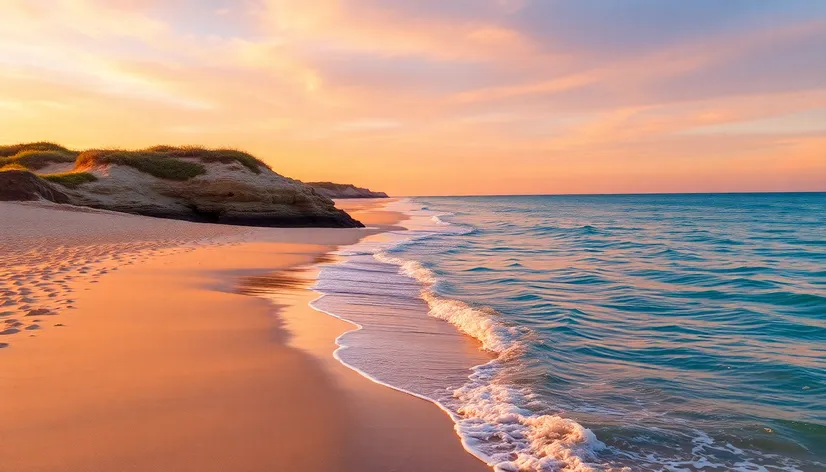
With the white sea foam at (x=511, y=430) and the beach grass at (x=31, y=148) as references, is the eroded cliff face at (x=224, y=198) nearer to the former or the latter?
the beach grass at (x=31, y=148)

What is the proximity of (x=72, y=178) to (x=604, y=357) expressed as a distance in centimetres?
2946

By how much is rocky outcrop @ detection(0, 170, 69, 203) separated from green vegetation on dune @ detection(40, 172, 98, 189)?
1.61 metres

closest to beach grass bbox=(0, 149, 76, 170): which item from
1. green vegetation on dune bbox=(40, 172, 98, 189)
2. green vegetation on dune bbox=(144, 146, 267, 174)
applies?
green vegetation on dune bbox=(144, 146, 267, 174)

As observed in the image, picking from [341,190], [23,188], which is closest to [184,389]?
[23,188]

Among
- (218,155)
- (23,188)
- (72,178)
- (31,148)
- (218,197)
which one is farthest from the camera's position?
(31,148)

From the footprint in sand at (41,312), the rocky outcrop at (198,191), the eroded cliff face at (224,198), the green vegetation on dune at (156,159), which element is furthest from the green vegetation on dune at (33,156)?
the footprint in sand at (41,312)

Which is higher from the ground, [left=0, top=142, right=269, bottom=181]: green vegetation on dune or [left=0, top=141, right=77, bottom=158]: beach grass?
[left=0, top=141, right=77, bottom=158]: beach grass

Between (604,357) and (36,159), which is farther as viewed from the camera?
(36,159)

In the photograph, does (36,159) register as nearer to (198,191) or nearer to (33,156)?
(33,156)

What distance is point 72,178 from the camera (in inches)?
1128

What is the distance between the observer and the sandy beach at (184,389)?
12.3ft

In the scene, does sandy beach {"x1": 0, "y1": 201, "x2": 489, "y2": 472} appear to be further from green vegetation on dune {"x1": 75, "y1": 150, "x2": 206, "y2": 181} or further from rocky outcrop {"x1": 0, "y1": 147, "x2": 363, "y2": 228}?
green vegetation on dune {"x1": 75, "y1": 150, "x2": 206, "y2": 181}

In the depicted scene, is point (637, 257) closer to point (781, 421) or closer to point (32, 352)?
point (781, 421)

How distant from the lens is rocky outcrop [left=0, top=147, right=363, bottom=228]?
29594 millimetres
